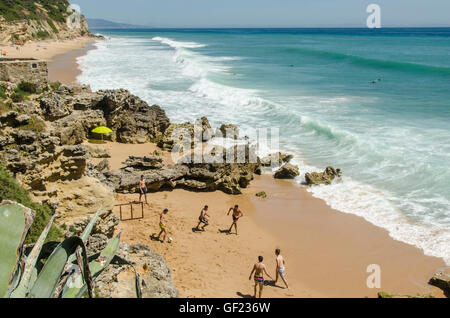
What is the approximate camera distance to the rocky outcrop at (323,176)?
14147 mm

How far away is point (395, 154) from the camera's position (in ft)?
55.1

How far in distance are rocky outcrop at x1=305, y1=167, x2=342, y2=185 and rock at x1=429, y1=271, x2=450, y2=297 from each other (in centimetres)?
584

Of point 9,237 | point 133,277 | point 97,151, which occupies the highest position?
point 9,237

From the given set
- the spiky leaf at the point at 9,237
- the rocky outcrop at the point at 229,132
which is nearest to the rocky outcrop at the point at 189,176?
the rocky outcrop at the point at 229,132

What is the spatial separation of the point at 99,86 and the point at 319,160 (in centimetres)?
2092

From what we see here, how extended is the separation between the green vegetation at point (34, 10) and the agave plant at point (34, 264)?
63540 millimetres

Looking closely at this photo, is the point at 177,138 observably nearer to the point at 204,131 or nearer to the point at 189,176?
the point at 204,131

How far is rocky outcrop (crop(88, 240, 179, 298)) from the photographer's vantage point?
5879mm

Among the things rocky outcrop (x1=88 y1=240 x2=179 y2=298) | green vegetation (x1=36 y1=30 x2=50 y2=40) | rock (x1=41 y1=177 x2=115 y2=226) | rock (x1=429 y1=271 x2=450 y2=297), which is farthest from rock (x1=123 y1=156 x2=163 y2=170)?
green vegetation (x1=36 y1=30 x2=50 y2=40)

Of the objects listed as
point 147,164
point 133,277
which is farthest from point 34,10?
point 133,277

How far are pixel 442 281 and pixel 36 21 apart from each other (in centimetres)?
8102

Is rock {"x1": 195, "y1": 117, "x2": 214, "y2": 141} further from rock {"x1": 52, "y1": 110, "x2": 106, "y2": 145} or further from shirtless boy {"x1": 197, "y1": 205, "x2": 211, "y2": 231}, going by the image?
shirtless boy {"x1": 197, "y1": 205, "x2": 211, "y2": 231}

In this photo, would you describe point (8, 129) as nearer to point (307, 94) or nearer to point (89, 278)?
point (89, 278)

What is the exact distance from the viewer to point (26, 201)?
7035mm
